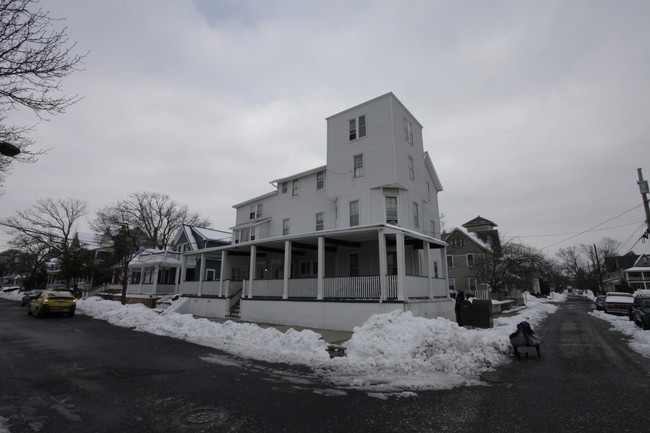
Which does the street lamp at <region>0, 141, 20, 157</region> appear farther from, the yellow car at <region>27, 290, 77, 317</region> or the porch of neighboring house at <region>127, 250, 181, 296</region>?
the porch of neighboring house at <region>127, 250, 181, 296</region>

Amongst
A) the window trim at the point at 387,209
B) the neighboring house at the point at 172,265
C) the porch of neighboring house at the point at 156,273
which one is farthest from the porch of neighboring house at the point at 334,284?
the neighboring house at the point at 172,265

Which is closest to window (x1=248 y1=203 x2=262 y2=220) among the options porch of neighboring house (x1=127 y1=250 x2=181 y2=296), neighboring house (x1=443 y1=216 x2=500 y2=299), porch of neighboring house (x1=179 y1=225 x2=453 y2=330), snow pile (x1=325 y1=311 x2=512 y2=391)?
porch of neighboring house (x1=179 y1=225 x2=453 y2=330)

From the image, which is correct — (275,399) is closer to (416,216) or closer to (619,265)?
(416,216)

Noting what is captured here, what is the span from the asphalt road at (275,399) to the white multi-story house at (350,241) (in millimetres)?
6370

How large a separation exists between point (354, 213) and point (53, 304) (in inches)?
797

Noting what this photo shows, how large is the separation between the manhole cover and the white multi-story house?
961cm

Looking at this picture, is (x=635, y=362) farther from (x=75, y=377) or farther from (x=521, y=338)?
(x=75, y=377)

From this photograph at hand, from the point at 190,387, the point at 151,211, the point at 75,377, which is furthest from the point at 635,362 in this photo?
the point at 151,211

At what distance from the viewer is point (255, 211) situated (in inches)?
1117

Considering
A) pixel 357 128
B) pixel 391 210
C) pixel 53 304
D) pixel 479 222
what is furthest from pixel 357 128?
pixel 479 222

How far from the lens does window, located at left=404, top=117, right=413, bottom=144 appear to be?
21.6 m

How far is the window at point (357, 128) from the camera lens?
21.6 metres

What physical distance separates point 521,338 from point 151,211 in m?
55.4

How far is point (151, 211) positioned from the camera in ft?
177
